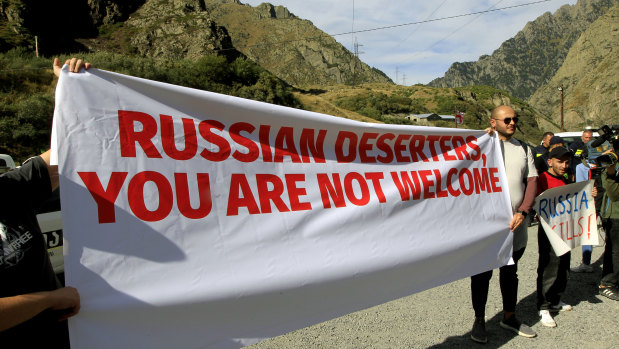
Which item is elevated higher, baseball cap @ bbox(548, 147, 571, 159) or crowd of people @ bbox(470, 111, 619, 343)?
baseball cap @ bbox(548, 147, 571, 159)

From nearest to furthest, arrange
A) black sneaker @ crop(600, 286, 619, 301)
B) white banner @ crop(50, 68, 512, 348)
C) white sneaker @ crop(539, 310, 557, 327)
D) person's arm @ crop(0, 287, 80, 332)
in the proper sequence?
1. person's arm @ crop(0, 287, 80, 332)
2. white banner @ crop(50, 68, 512, 348)
3. white sneaker @ crop(539, 310, 557, 327)
4. black sneaker @ crop(600, 286, 619, 301)

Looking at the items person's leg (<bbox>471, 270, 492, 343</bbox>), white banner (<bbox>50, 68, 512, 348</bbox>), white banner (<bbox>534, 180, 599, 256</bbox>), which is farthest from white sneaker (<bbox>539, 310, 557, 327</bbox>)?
white banner (<bbox>50, 68, 512, 348</bbox>)

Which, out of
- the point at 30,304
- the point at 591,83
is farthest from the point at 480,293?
the point at 591,83

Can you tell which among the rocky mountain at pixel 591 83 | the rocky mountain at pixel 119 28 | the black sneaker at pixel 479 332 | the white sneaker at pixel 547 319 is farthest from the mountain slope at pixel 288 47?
the black sneaker at pixel 479 332

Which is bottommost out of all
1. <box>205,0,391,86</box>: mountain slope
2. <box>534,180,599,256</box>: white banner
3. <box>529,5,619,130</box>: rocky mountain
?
<box>534,180,599,256</box>: white banner

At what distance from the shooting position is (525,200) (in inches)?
142

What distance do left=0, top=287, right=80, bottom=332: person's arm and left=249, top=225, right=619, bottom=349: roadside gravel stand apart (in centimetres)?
211

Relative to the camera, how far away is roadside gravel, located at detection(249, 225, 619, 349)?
11.1 feet

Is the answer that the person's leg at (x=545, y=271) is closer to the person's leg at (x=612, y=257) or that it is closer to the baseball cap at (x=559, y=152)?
the baseball cap at (x=559, y=152)

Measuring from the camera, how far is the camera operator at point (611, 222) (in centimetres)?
411

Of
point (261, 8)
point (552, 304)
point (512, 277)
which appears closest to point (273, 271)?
point (512, 277)

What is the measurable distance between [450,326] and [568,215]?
1719mm

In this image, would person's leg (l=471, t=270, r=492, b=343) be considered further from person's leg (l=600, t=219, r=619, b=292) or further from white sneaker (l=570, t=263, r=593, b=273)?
white sneaker (l=570, t=263, r=593, b=273)

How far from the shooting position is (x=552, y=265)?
3.84 m
